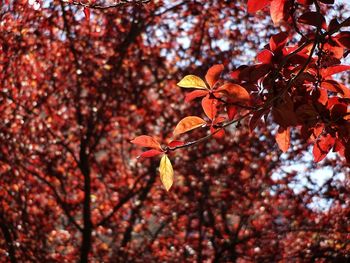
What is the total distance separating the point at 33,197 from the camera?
290 inches

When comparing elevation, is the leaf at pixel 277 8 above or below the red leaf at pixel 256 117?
above

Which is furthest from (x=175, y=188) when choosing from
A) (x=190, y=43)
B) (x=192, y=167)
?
(x=190, y=43)

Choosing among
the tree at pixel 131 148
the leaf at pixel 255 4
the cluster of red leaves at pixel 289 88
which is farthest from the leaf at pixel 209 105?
the tree at pixel 131 148

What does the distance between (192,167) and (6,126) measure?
274 cm

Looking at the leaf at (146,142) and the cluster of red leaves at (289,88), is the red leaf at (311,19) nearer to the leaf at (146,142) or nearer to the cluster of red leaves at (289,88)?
the cluster of red leaves at (289,88)

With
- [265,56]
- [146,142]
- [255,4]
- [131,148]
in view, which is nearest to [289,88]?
[265,56]

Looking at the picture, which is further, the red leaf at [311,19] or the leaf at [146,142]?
the leaf at [146,142]

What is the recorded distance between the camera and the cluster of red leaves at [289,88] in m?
2.00

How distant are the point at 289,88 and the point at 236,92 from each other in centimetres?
30

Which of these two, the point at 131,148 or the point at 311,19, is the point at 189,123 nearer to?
the point at 311,19

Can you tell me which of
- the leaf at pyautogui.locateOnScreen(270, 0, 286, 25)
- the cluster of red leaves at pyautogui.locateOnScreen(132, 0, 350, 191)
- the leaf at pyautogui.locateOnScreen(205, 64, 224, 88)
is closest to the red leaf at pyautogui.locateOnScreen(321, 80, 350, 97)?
the cluster of red leaves at pyautogui.locateOnScreen(132, 0, 350, 191)

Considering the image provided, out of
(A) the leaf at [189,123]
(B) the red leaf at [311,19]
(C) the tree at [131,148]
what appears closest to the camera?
(B) the red leaf at [311,19]

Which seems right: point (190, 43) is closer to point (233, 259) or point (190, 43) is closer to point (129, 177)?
point (129, 177)

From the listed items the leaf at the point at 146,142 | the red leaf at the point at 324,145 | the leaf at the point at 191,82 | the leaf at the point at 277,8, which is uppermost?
the leaf at the point at 277,8
